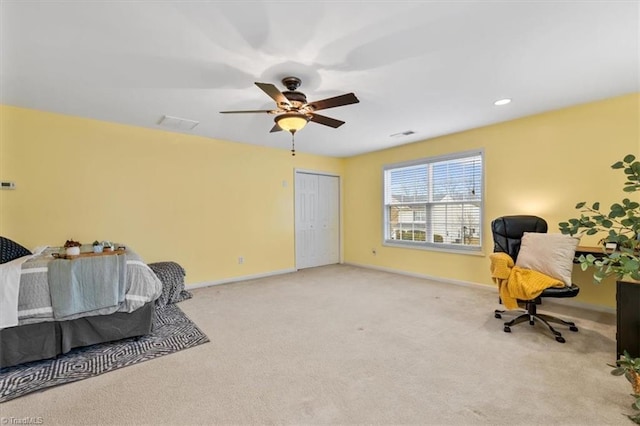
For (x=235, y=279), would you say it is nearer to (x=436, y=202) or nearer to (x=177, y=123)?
(x=177, y=123)

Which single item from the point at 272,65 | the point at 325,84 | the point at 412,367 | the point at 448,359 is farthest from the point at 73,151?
the point at 448,359

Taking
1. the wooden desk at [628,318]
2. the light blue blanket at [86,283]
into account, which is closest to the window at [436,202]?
the wooden desk at [628,318]

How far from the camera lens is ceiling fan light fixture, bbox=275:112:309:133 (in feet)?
8.14

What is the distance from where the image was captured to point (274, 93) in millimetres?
2281

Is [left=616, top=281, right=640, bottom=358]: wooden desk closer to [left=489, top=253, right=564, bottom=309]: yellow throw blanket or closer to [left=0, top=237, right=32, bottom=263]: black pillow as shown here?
[left=489, top=253, right=564, bottom=309]: yellow throw blanket

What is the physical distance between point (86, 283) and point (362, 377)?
2338 mm

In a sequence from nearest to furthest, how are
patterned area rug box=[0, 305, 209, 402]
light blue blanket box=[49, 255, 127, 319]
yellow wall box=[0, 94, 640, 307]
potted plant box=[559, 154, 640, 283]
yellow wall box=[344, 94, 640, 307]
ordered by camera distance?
potted plant box=[559, 154, 640, 283]
patterned area rug box=[0, 305, 209, 402]
light blue blanket box=[49, 255, 127, 319]
yellow wall box=[344, 94, 640, 307]
yellow wall box=[0, 94, 640, 307]

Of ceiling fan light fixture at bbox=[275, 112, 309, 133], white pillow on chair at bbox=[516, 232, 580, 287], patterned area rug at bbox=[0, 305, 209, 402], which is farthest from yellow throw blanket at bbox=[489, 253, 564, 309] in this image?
patterned area rug at bbox=[0, 305, 209, 402]

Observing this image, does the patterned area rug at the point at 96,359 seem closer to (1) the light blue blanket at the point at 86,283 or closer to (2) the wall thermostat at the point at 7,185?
(1) the light blue blanket at the point at 86,283

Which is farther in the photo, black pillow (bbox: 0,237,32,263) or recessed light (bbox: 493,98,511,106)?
recessed light (bbox: 493,98,511,106)

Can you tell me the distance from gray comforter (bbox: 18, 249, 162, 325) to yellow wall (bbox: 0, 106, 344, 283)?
126 cm

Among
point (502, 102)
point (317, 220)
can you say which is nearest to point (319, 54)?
point (502, 102)

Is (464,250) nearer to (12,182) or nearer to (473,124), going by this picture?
(473,124)

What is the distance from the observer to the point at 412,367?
→ 2.18 meters
